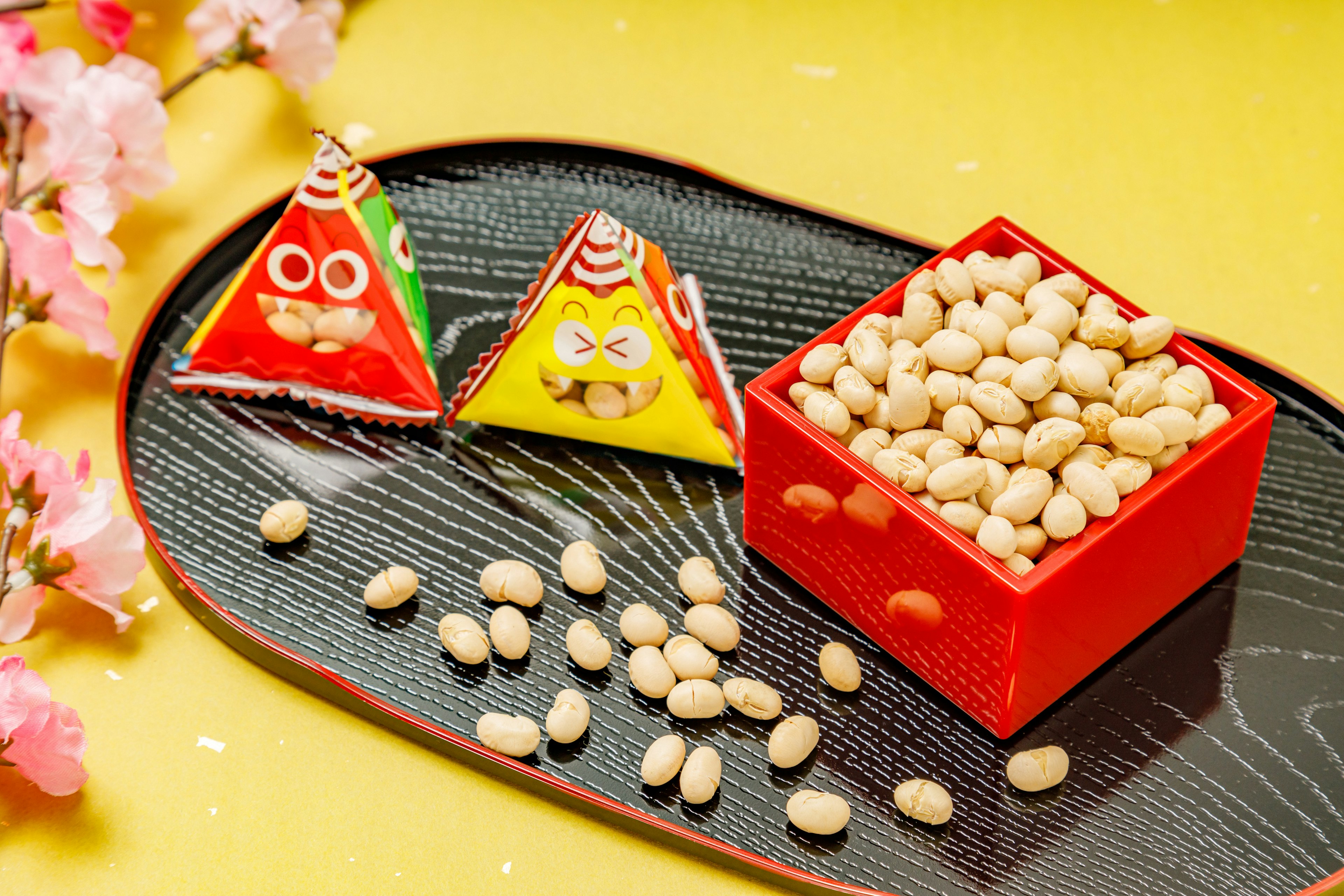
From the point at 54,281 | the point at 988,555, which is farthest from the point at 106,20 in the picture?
the point at 988,555

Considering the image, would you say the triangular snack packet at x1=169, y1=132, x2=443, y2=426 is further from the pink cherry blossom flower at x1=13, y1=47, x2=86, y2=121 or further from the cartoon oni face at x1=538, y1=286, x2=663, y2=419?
the pink cherry blossom flower at x1=13, y1=47, x2=86, y2=121

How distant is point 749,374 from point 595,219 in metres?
0.22

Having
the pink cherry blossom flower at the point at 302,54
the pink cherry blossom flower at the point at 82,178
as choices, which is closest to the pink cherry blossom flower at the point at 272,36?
the pink cherry blossom flower at the point at 302,54

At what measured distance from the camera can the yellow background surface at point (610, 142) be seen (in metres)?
0.82

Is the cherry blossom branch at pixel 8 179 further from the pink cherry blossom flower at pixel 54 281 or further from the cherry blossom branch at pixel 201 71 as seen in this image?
the cherry blossom branch at pixel 201 71

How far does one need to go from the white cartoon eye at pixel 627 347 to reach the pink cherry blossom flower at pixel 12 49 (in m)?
0.61

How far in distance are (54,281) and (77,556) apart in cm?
24

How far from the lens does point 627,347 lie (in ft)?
2.97

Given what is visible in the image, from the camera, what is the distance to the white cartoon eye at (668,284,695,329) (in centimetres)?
90

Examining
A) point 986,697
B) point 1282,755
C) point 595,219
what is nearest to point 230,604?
point 595,219

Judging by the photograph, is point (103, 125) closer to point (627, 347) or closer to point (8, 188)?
point (8, 188)

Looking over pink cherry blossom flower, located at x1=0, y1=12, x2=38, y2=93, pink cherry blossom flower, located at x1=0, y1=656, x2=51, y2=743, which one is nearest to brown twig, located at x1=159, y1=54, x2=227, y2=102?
pink cherry blossom flower, located at x1=0, y1=12, x2=38, y2=93

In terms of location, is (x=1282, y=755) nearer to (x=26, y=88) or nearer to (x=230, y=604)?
(x=230, y=604)

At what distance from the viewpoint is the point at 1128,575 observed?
2.54 ft
